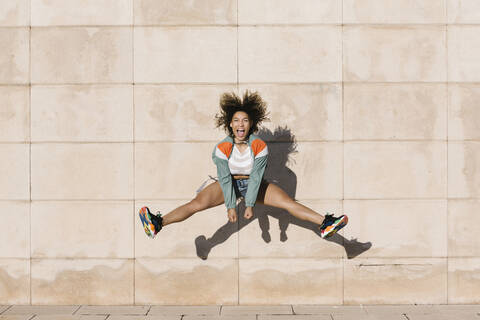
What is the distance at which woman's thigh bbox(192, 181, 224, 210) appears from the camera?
21.8 feet

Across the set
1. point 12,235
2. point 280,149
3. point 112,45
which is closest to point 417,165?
point 280,149

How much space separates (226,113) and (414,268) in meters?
4.02

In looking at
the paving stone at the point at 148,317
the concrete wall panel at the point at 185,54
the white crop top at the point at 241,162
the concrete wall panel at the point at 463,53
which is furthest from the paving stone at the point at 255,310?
the concrete wall panel at the point at 463,53

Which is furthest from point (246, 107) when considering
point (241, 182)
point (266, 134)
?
point (241, 182)

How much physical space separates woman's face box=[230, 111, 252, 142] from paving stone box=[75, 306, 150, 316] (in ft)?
10.5

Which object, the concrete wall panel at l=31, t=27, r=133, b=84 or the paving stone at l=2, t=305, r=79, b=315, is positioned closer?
the paving stone at l=2, t=305, r=79, b=315

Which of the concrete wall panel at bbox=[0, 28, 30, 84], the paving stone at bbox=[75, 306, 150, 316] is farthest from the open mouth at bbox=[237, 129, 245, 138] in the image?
the concrete wall panel at bbox=[0, 28, 30, 84]

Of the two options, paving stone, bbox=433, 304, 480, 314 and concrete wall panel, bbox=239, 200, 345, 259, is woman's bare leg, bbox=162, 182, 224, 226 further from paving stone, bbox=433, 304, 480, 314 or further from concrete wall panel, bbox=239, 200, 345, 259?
paving stone, bbox=433, 304, 480, 314

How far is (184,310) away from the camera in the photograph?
704cm

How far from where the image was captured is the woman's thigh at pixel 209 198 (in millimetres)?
6652

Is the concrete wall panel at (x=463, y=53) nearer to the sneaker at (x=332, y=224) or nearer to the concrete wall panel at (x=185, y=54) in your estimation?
the sneaker at (x=332, y=224)

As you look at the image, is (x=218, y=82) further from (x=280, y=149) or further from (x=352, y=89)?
(x=352, y=89)

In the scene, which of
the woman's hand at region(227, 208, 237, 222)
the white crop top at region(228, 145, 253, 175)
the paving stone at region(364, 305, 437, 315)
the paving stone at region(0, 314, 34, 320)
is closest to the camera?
the woman's hand at region(227, 208, 237, 222)

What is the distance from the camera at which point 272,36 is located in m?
7.28
